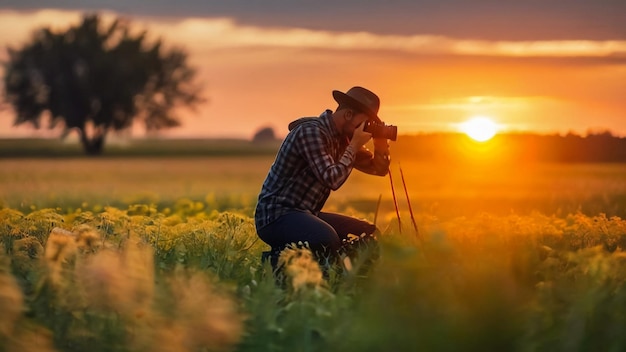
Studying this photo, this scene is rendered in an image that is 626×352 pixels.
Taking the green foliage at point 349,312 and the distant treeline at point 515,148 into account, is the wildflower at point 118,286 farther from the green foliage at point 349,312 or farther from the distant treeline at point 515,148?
the distant treeline at point 515,148

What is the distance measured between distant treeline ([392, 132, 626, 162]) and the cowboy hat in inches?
628

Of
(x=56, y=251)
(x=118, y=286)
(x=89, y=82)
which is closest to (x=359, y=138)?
(x=56, y=251)

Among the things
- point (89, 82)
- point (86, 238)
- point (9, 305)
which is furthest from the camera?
point (89, 82)

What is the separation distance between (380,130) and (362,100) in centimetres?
28

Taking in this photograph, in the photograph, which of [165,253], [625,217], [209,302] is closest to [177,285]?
[209,302]

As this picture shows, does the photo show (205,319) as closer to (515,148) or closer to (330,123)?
(330,123)

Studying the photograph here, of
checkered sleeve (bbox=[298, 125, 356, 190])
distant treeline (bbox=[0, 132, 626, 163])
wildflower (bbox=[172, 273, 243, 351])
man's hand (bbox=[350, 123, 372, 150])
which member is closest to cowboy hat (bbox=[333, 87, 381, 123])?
man's hand (bbox=[350, 123, 372, 150])

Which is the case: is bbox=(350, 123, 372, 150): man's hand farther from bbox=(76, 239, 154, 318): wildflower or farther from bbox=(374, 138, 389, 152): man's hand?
bbox=(76, 239, 154, 318): wildflower

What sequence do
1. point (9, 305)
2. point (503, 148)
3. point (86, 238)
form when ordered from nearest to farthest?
point (9, 305) < point (86, 238) < point (503, 148)

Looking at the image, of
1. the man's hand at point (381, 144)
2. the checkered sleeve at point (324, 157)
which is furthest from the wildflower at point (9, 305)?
the man's hand at point (381, 144)

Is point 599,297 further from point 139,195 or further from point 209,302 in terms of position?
point 139,195

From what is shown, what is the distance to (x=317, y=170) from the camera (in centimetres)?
786

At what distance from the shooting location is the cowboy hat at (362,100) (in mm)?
8008

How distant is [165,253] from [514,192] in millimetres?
10104
